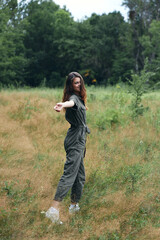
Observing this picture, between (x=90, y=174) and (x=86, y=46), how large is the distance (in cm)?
2904

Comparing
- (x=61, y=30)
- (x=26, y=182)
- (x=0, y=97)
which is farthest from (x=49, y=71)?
(x=26, y=182)

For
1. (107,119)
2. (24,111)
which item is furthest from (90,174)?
(24,111)

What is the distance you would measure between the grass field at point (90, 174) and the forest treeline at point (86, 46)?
19509 mm

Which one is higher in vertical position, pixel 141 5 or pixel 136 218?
pixel 141 5

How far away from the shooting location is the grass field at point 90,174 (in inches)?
140

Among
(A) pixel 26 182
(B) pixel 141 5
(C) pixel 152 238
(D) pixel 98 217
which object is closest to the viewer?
(C) pixel 152 238

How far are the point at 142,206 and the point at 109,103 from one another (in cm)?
747

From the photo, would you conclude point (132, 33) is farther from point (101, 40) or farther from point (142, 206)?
point (142, 206)

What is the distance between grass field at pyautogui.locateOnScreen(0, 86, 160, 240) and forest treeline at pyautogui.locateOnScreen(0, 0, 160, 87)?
1951cm

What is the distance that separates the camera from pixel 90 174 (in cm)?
517

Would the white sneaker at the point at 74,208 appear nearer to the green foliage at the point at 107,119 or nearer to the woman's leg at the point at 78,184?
the woman's leg at the point at 78,184

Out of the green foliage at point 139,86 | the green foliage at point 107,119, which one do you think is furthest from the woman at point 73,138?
the green foliage at point 139,86

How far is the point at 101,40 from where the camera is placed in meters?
32.2

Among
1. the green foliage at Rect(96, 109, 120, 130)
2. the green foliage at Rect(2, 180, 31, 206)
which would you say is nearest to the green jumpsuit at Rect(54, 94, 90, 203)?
the green foliage at Rect(2, 180, 31, 206)
